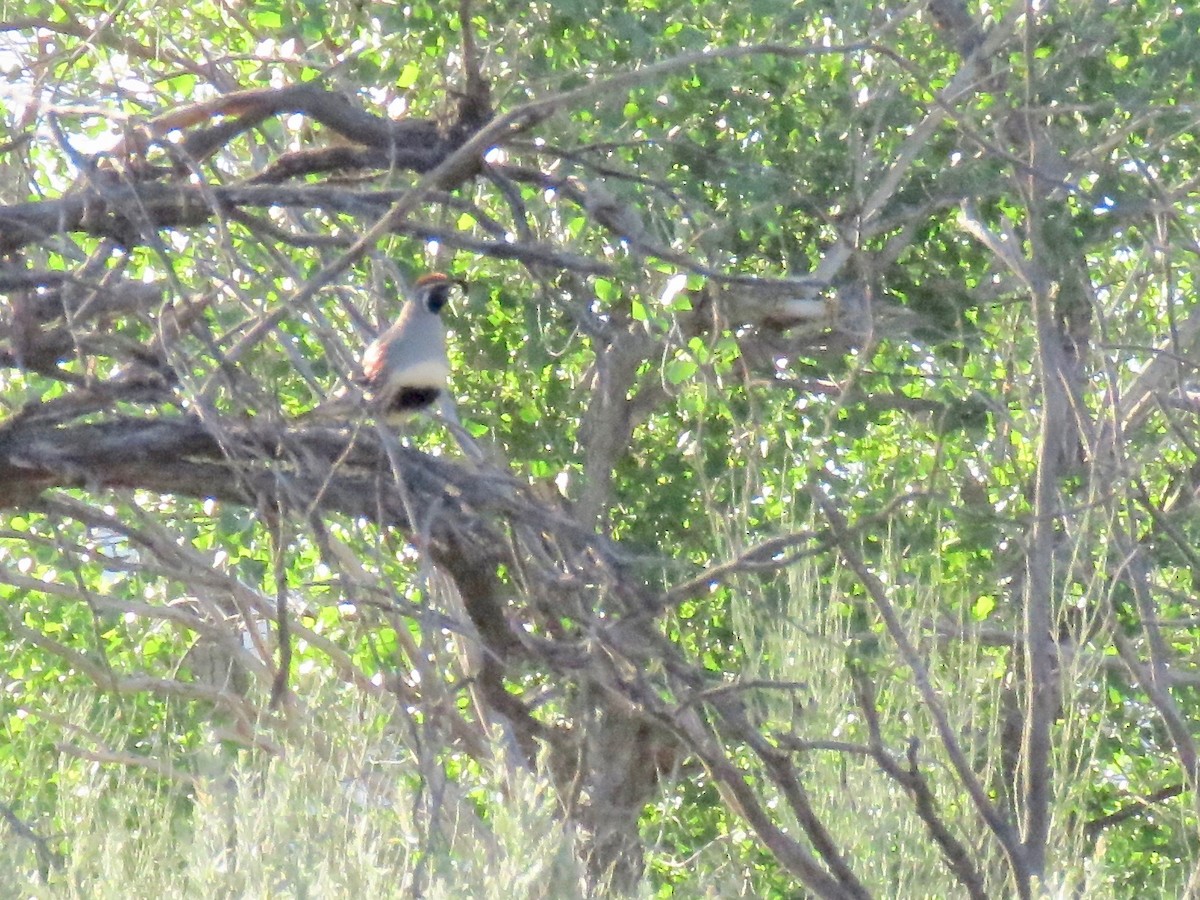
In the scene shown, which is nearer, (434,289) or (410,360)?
(410,360)

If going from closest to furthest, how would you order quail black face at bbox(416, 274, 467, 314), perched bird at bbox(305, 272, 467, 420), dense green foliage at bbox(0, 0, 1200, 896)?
dense green foliage at bbox(0, 0, 1200, 896), perched bird at bbox(305, 272, 467, 420), quail black face at bbox(416, 274, 467, 314)

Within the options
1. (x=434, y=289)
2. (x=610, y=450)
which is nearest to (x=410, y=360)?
(x=434, y=289)

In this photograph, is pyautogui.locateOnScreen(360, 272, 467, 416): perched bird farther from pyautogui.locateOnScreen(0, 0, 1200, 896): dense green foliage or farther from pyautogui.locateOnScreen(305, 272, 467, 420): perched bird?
pyautogui.locateOnScreen(0, 0, 1200, 896): dense green foliage

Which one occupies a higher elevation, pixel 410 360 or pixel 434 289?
pixel 434 289

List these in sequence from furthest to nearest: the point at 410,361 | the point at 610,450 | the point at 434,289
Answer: the point at 610,450
the point at 434,289
the point at 410,361

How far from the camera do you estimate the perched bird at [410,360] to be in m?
4.00

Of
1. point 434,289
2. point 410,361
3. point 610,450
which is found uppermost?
point 610,450

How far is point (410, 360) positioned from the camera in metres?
4.08

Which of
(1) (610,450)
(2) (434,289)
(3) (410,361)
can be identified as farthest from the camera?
(1) (610,450)

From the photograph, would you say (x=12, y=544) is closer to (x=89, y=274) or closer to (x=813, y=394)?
(x=813, y=394)

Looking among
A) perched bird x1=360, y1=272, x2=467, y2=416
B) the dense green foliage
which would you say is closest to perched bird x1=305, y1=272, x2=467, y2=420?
perched bird x1=360, y1=272, x2=467, y2=416

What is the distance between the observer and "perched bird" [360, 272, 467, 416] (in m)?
4.00

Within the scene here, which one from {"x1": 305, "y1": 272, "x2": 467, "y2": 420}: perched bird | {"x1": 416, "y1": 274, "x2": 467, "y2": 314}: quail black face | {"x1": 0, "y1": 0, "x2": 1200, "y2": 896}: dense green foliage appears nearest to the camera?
{"x1": 0, "y1": 0, "x2": 1200, "y2": 896}: dense green foliage

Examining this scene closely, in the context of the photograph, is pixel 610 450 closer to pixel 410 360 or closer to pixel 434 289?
pixel 434 289
